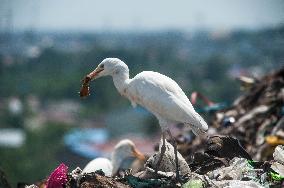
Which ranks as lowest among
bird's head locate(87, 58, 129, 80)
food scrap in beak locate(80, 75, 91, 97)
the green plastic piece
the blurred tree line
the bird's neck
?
the blurred tree line

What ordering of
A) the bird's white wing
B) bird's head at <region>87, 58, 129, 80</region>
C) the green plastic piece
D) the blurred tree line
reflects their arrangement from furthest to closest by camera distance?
the blurred tree line
bird's head at <region>87, 58, 129, 80</region>
the bird's white wing
the green plastic piece

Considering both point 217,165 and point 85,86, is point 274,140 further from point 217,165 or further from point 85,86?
point 85,86

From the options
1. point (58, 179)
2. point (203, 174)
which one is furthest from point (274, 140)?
point (58, 179)

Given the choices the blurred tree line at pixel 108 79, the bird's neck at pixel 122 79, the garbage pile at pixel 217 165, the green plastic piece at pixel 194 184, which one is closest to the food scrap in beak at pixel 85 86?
the bird's neck at pixel 122 79

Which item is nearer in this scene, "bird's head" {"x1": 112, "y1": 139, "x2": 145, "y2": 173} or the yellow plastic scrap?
the yellow plastic scrap

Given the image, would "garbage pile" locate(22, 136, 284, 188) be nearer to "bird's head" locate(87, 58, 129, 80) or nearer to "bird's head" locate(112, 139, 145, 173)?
"bird's head" locate(87, 58, 129, 80)

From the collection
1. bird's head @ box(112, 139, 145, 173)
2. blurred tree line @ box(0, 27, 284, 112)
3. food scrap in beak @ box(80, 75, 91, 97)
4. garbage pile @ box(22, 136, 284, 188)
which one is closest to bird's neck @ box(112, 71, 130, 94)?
food scrap in beak @ box(80, 75, 91, 97)

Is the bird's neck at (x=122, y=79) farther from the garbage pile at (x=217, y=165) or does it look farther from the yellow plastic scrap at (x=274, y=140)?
the yellow plastic scrap at (x=274, y=140)
